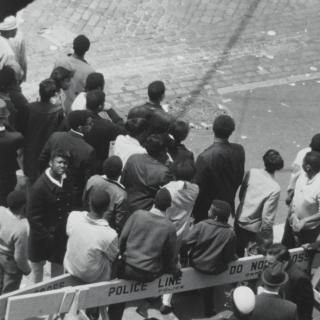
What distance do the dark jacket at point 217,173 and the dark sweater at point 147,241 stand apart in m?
1.25

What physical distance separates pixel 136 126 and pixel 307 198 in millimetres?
1885

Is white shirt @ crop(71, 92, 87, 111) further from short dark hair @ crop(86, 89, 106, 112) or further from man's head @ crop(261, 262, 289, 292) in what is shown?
man's head @ crop(261, 262, 289, 292)

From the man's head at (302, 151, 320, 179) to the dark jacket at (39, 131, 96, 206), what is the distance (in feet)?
6.91

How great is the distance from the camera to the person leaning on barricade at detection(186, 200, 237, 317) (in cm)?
852

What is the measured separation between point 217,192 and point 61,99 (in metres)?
2.43

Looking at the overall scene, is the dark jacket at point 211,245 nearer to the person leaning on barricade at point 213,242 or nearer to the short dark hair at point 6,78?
the person leaning on barricade at point 213,242

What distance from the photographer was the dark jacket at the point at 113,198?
8.67m

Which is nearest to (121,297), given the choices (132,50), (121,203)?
(121,203)

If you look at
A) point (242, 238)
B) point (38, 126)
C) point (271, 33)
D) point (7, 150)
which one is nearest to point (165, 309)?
point (242, 238)

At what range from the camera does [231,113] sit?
43.8ft

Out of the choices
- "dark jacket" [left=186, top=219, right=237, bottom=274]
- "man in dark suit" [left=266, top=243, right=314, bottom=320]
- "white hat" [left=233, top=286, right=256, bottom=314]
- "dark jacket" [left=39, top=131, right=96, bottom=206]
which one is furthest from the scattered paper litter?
"white hat" [left=233, top=286, right=256, bottom=314]

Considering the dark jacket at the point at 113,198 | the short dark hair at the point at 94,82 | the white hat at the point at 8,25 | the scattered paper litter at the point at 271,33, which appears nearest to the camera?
the dark jacket at the point at 113,198

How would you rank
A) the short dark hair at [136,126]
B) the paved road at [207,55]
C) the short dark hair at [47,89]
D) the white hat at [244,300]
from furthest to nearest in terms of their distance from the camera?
the paved road at [207,55]
the short dark hair at [47,89]
the short dark hair at [136,126]
the white hat at [244,300]

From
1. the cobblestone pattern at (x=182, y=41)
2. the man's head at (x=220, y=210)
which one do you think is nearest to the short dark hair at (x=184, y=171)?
the man's head at (x=220, y=210)
